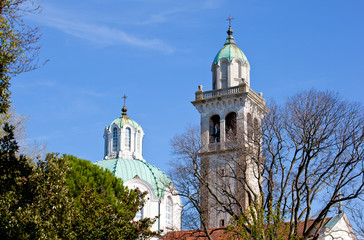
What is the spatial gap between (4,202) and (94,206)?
4.04 meters

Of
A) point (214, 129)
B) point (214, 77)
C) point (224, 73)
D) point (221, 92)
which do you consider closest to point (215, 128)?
point (214, 129)

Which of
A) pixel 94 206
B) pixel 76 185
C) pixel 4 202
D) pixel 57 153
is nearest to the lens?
pixel 4 202

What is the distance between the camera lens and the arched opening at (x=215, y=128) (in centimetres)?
4888

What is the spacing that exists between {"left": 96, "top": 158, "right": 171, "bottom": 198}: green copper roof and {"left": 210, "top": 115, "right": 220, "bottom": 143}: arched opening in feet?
26.6

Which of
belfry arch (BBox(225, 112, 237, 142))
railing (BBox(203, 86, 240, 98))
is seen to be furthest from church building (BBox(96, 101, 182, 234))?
railing (BBox(203, 86, 240, 98))

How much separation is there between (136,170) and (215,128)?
9957mm

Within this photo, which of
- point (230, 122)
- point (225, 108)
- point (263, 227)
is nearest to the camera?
point (263, 227)

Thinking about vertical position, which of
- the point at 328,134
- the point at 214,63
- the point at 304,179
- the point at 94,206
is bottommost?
the point at 94,206

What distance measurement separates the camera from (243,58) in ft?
163

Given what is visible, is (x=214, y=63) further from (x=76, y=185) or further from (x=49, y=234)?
(x=49, y=234)

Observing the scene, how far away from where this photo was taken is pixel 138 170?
184 feet

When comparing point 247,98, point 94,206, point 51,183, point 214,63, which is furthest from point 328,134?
point 214,63

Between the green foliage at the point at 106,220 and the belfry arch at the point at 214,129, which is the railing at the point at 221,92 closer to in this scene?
the belfry arch at the point at 214,129

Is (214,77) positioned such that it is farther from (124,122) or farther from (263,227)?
(263,227)
